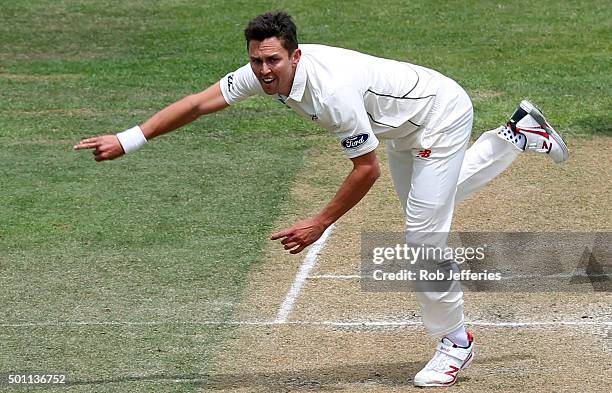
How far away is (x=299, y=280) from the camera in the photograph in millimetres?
9695

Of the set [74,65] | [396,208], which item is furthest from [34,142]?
[396,208]

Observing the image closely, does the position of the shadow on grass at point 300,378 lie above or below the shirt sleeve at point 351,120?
below

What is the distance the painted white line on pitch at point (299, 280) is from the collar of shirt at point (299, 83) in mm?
2328

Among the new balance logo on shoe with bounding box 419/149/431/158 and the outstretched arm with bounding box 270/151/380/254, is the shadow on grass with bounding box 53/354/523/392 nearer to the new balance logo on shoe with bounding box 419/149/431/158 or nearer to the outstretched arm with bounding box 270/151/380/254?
the outstretched arm with bounding box 270/151/380/254

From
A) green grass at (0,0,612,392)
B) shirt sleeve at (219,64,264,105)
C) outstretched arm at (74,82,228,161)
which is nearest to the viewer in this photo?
shirt sleeve at (219,64,264,105)

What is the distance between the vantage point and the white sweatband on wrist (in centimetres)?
757

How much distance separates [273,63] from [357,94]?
0.54 m

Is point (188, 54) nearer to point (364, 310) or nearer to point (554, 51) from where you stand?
point (554, 51)

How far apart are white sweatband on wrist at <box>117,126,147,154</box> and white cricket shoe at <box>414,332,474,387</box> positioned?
236cm

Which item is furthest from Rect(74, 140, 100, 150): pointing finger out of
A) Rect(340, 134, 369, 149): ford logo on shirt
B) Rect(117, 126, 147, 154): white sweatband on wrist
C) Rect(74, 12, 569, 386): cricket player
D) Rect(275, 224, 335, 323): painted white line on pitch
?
Rect(275, 224, 335, 323): painted white line on pitch

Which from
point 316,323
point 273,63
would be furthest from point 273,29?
point 316,323

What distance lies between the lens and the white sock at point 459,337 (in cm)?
775

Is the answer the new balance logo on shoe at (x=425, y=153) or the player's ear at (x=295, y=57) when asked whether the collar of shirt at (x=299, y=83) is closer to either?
the player's ear at (x=295, y=57)

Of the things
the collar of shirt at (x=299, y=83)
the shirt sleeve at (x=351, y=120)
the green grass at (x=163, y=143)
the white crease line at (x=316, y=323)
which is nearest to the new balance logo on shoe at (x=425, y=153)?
the shirt sleeve at (x=351, y=120)
